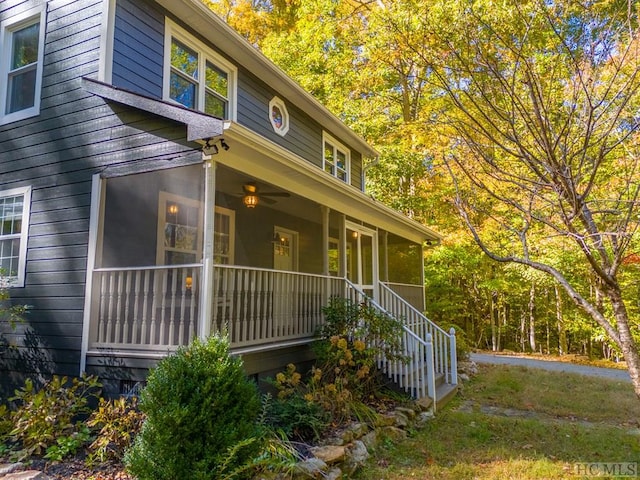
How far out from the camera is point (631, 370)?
119 inches

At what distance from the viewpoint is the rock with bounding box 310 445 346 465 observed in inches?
164

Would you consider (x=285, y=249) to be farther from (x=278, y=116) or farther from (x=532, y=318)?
(x=532, y=318)

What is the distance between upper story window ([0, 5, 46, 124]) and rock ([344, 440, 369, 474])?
6159mm

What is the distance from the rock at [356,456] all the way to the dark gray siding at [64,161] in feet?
10.8

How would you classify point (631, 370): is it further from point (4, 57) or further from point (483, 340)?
point (483, 340)

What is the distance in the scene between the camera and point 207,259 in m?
4.67

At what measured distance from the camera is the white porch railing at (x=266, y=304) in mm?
5116

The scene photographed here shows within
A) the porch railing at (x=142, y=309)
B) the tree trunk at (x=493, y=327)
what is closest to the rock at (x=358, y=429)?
the porch railing at (x=142, y=309)

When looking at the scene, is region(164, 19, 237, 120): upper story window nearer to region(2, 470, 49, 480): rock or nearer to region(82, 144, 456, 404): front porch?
region(82, 144, 456, 404): front porch

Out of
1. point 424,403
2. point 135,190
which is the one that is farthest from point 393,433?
point 135,190

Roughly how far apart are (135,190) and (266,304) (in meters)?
2.31

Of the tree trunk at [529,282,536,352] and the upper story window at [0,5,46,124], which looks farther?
the tree trunk at [529,282,536,352]

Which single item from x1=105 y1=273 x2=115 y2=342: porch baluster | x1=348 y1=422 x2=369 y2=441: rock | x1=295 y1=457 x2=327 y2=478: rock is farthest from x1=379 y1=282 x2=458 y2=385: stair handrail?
x1=105 y1=273 x2=115 y2=342: porch baluster

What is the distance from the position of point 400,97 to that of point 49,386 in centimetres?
1518
